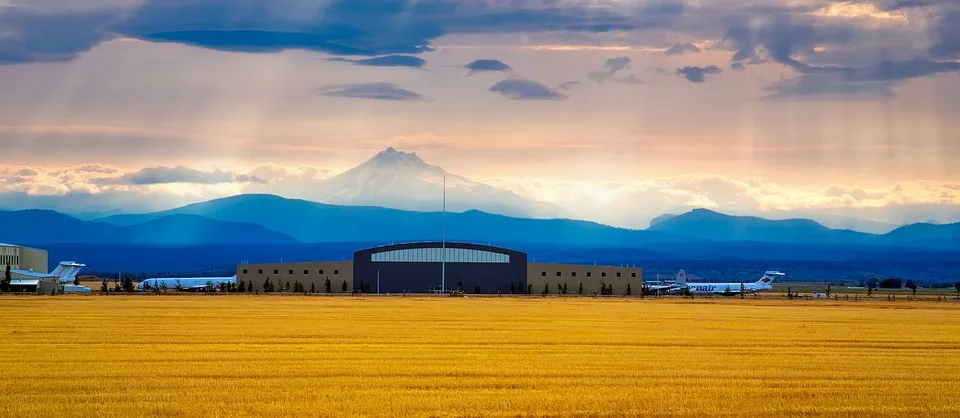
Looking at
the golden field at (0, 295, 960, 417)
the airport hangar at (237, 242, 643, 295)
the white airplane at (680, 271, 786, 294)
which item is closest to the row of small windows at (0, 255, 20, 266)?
the airport hangar at (237, 242, 643, 295)

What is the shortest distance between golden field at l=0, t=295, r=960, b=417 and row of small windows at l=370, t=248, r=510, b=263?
75.2 meters

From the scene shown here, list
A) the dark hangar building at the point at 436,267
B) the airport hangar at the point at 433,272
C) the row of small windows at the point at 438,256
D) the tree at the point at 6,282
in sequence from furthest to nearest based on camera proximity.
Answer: the row of small windows at the point at 438,256 → the dark hangar building at the point at 436,267 → the airport hangar at the point at 433,272 → the tree at the point at 6,282

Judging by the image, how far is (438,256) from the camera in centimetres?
13050

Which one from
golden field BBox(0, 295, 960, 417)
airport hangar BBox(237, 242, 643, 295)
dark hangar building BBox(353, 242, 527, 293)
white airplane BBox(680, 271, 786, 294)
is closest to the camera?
golden field BBox(0, 295, 960, 417)

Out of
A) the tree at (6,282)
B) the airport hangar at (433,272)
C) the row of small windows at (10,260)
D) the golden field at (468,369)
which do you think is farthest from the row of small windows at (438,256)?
the golden field at (468,369)

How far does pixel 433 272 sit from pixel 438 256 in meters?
2.09

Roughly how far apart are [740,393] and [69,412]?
1469 cm

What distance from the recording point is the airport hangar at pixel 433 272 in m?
128

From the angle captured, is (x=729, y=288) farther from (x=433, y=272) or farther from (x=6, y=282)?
(x=6, y=282)

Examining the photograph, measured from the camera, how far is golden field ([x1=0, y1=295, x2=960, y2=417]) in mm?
25250

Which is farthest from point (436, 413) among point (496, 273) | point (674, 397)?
point (496, 273)

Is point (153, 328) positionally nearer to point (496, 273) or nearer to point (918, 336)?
point (918, 336)

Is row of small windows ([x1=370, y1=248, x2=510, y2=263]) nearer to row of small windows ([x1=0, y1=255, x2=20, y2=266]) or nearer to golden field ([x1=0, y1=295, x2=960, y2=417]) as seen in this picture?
row of small windows ([x1=0, y1=255, x2=20, y2=266])

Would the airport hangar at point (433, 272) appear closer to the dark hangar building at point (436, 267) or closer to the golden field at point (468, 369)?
the dark hangar building at point (436, 267)
